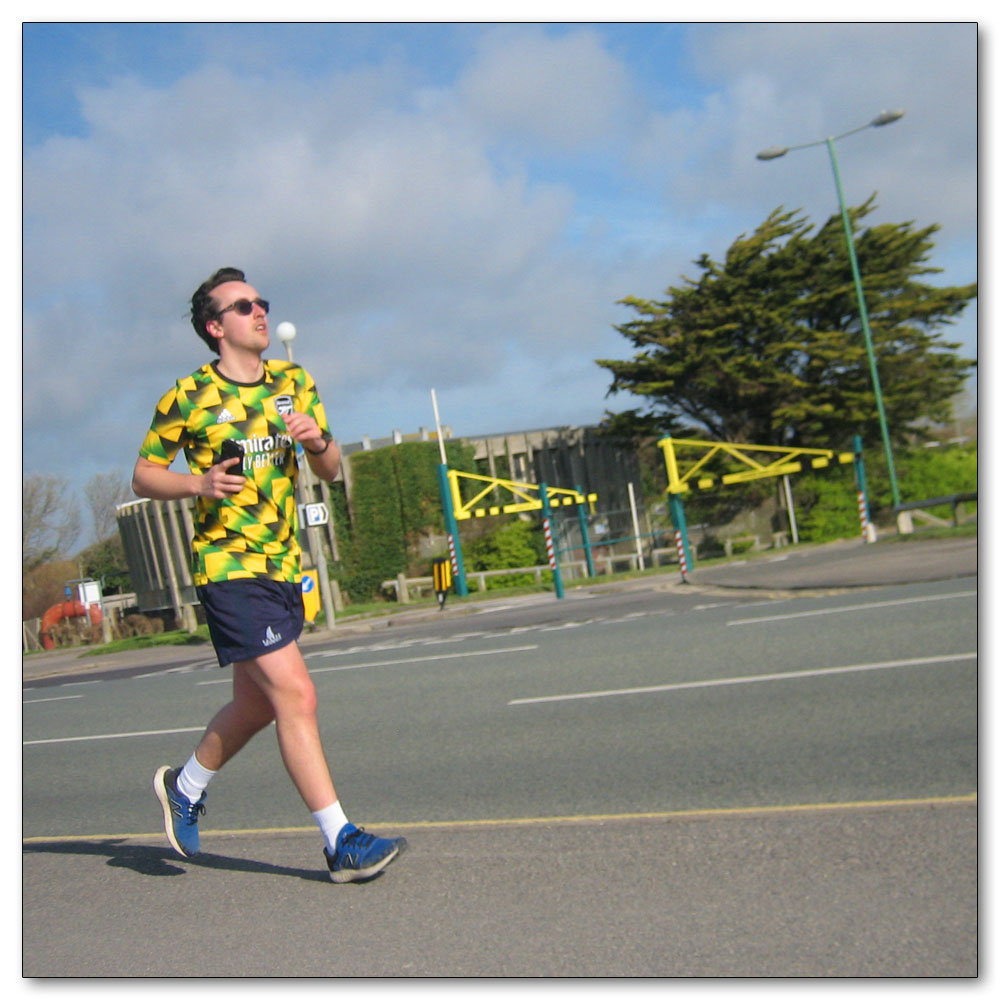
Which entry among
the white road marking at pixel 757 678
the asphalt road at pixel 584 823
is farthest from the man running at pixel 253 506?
the white road marking at pixel 757 678

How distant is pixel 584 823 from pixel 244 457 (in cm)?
191

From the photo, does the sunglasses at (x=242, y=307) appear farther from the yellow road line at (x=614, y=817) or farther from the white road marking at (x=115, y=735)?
the white road marking at (x=115, y=735)

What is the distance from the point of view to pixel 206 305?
385 cm

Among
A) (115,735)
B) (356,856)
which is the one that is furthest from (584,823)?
(115,735)

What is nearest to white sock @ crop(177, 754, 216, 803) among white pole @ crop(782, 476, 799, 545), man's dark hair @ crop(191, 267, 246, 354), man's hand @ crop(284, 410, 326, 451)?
man's hand @ crop(284, 410, 326, 451)

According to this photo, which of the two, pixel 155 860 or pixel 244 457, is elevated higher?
pixel 244 457

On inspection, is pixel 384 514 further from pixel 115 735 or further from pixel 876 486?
pixel 115 735

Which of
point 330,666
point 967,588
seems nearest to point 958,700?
point 967,588

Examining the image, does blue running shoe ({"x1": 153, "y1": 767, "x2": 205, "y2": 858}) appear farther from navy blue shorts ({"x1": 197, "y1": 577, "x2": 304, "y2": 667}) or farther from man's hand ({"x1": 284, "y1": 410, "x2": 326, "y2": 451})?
man's hand ({"x1": 284, "y1": 410, "x2": 326, "y2": 451})

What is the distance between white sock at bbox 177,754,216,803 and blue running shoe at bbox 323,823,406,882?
634 millimetres

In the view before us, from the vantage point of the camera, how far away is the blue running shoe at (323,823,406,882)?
372 cm

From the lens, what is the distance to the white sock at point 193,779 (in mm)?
4105

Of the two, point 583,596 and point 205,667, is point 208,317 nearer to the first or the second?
point 205,667

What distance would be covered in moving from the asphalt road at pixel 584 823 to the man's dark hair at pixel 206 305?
1.90 meters
